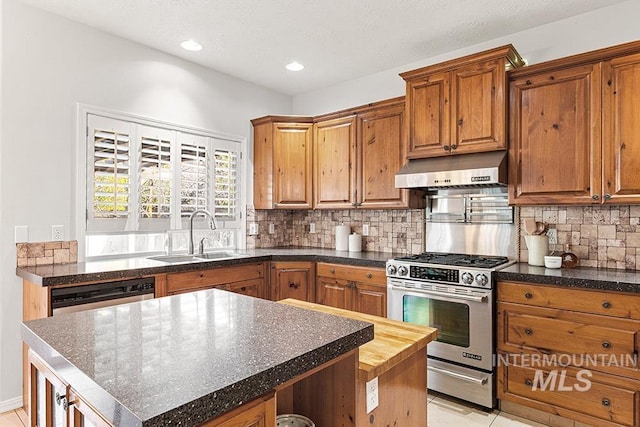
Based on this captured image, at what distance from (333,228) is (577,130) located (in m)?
2.57

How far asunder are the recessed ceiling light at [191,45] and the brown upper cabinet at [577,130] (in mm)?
2643

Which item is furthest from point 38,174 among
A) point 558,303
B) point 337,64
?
point 558,303

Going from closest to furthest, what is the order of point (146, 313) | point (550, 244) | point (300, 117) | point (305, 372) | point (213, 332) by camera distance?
1. point (305, 372)
2. point (213, 332)
3. point (146, 313)
4. point (550, 244)
5. point (300, 117)

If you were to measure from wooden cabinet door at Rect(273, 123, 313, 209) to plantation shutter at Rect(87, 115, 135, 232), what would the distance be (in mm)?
1516

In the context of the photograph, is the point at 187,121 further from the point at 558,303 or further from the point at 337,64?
the point at 558,303

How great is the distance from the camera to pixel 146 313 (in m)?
1.39

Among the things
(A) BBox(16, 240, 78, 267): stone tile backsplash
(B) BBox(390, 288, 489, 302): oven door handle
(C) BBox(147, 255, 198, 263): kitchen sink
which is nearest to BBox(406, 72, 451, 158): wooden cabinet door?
(B) BBox(390, 288, 489, 302): oven door handle

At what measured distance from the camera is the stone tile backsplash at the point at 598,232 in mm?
2717

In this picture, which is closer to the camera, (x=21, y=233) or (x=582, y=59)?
(x=582, y=59)

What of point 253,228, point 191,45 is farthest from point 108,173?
point 253,228

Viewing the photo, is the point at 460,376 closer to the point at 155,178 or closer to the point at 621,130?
the point at 621,130

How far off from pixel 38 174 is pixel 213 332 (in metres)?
2.47

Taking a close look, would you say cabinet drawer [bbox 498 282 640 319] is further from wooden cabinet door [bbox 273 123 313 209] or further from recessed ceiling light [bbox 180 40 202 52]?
recessed ceiling light [bbox 180 40 202 52]

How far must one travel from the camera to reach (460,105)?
10.1 feet
